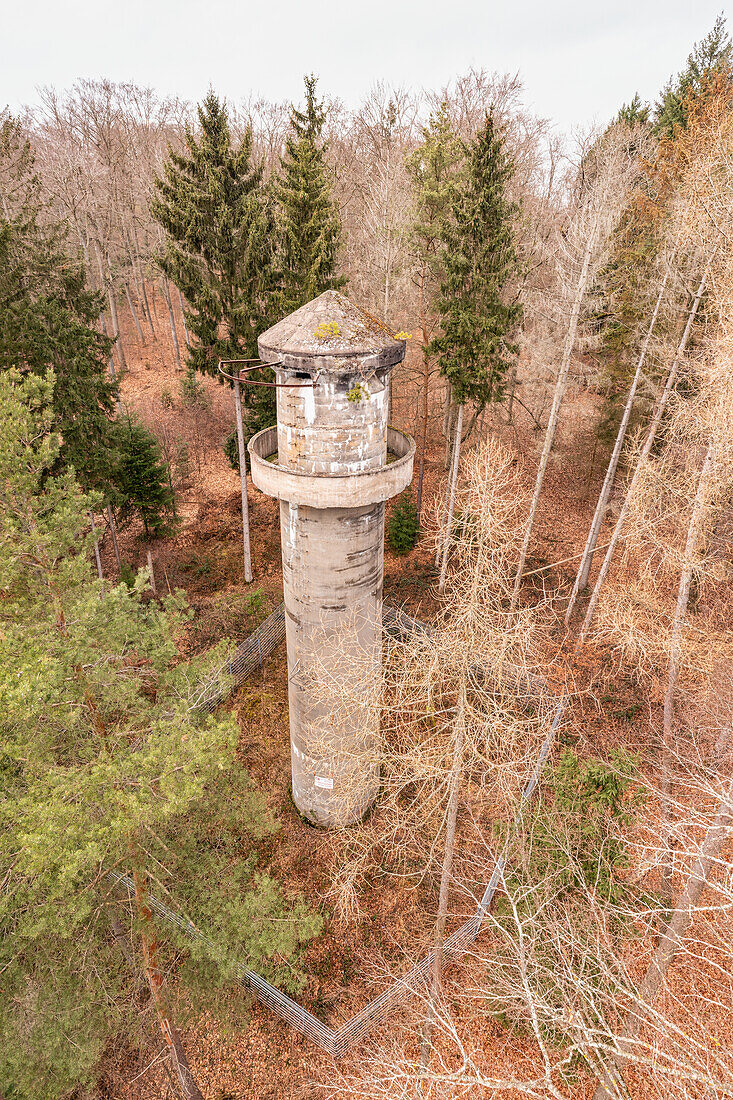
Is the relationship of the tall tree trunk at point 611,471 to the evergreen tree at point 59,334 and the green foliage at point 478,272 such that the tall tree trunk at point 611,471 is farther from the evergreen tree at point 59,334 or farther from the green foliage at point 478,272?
the evergreen tree at point 59,334

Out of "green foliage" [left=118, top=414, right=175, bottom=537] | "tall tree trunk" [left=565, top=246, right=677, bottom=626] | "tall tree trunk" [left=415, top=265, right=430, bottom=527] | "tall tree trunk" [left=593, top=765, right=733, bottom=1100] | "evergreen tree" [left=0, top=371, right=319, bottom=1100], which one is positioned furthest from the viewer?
"tall tree trunk" [left=415, top=265, right=430, bottom=527]

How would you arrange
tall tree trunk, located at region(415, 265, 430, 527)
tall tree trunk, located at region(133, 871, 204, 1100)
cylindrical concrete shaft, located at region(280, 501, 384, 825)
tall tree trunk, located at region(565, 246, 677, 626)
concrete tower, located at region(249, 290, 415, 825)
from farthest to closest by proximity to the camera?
tall tree trunk, located at region(415, 265, 430, 527), tall tree trunk, located at region(565, 246, 677, 626), cylindrical concrete shaft, located at region(280, 501, 384, 825), concrete tower, located at region(249, 290, 415, 825), tall tree trunk, located at region(133, 871, 204, 1100)

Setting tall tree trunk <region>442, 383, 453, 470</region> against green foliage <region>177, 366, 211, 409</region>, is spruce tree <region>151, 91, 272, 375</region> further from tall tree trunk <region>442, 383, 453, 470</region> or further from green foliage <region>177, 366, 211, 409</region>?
green foliage <region>177, 366, 211, 409</region>

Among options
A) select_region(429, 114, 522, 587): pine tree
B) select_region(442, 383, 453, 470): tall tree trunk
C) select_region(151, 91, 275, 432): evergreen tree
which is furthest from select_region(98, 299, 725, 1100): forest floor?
select_region(151, 91, 275, 432): evergreen tree

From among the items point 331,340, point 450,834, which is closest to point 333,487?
point 331,340

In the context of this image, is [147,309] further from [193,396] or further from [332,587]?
[332,587]
